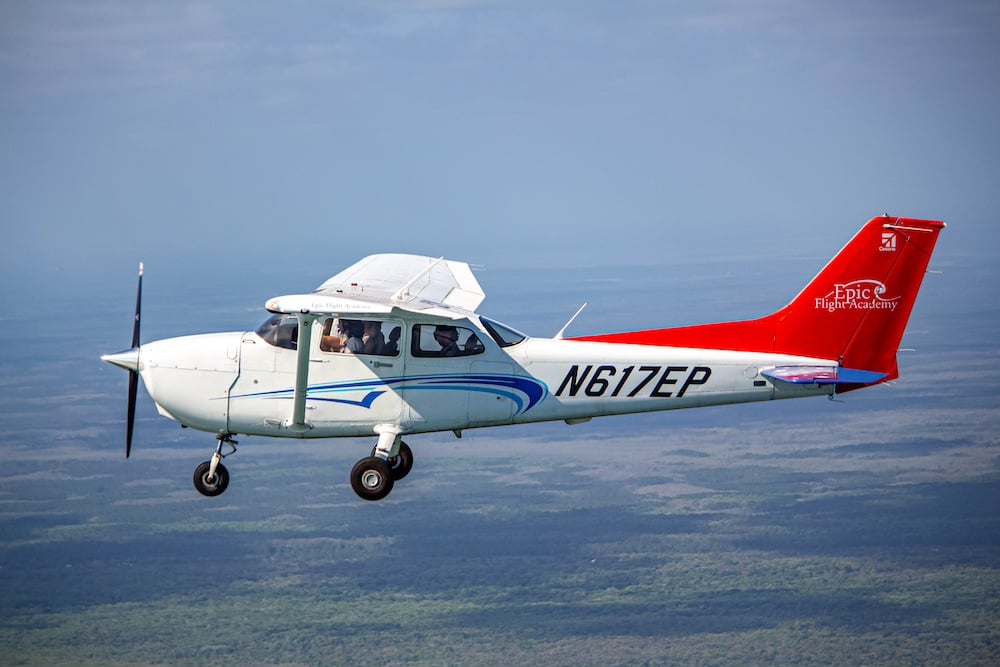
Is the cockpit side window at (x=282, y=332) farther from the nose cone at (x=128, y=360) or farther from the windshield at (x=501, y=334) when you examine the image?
the windshield at (x=501, y=334)

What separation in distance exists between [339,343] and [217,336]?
2292mm

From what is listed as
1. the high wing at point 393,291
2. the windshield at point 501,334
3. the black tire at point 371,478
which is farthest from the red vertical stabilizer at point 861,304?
the black tire at point 371,478

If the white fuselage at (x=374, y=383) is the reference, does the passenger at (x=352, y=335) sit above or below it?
above

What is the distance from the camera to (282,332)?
2122cm

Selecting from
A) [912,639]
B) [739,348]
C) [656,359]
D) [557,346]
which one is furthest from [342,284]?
[912,639]

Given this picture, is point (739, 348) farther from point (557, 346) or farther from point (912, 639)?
point (912, 639)

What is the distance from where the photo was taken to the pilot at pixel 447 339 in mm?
21203

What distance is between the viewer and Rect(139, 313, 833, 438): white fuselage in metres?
21.2

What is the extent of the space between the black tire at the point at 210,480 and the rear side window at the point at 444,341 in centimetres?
441

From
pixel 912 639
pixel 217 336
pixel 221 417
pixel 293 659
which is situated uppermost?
pixel 217 336

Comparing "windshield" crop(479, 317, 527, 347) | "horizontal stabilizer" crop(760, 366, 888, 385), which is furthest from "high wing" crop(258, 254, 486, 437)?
"horizontal stabilizer" crop(760, 366, 888, 385)

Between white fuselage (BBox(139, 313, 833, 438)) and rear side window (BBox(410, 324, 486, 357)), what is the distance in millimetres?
40

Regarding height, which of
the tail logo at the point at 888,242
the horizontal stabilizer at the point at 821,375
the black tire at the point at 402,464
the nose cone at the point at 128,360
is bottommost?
the black tire at the point at 402,464

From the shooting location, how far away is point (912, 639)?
19938cm
